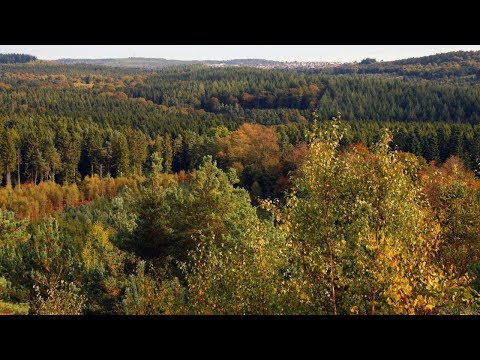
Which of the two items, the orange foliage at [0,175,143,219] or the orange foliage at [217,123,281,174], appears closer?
the orange foliage at [0,175,143,219]

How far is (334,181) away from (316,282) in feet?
7.88

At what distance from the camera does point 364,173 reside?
1119cm

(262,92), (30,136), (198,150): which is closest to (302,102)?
(262,92)

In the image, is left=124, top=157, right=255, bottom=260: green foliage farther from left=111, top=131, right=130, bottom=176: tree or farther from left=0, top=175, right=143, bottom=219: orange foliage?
left=111, top=131, right=130, bottom=176: tree

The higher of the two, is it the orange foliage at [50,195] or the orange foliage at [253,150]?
the orange foliage at [253,150]

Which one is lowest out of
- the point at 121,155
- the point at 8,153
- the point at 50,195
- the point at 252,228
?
the point at 50,195

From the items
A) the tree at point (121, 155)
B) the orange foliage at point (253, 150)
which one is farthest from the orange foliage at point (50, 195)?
the orange foliage at point (253, 150)

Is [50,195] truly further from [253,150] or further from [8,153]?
[253,150]

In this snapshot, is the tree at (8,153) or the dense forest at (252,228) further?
the tree at (8,153)

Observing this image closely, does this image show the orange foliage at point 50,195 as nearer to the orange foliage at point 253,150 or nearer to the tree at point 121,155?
the tree at point 121,155

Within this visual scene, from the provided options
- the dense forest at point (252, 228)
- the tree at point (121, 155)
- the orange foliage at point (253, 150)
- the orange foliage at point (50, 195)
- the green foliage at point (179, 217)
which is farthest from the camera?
the tree at point (121, 155)

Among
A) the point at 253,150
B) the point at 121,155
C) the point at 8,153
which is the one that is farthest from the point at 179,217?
the point at 8,153

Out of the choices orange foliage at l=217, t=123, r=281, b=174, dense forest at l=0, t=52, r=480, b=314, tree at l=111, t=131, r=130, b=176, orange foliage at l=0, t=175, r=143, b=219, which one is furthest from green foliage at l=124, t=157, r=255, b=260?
tree at l=111, t=131, r=130, b=176
